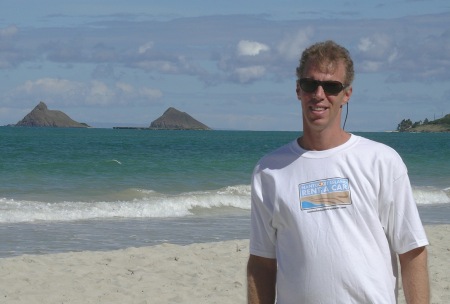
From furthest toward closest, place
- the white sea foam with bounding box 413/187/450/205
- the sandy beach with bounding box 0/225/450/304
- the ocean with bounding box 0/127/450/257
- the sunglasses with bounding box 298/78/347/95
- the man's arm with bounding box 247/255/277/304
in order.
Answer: the white sea foam with bounding box 413/187/450/205 < the ocean with bounding box 0/127/450/257 < the sandy beach with bounding box 0/225/450/304 < the man's arm with bounding box 247/255/277/304 < the sunglasses with bounding box 298/78/347/95

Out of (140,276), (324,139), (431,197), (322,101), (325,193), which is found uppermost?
(322,101)

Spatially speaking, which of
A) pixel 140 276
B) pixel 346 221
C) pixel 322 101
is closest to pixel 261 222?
pixel 346 221

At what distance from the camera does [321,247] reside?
2764mm

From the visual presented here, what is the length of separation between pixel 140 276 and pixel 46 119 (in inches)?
6006

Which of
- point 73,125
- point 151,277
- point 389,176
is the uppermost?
point 73,125

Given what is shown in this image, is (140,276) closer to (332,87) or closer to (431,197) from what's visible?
(332,87)

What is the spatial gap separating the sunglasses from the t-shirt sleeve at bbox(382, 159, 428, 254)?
340 millimetres

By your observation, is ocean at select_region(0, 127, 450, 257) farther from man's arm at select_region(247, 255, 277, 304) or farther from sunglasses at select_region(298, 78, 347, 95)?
sunglasses at select_region(298, 78, 347, 95)

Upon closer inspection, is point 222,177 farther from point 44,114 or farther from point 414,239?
point 44,114

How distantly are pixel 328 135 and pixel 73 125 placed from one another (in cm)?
16327

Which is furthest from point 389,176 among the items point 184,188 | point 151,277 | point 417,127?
point 417,127

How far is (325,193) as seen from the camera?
9.02ft

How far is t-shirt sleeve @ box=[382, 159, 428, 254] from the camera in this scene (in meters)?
2.73

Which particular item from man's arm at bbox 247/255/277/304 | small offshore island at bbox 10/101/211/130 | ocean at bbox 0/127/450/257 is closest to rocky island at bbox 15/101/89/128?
small offshore island at bbox 10/101/211/130
